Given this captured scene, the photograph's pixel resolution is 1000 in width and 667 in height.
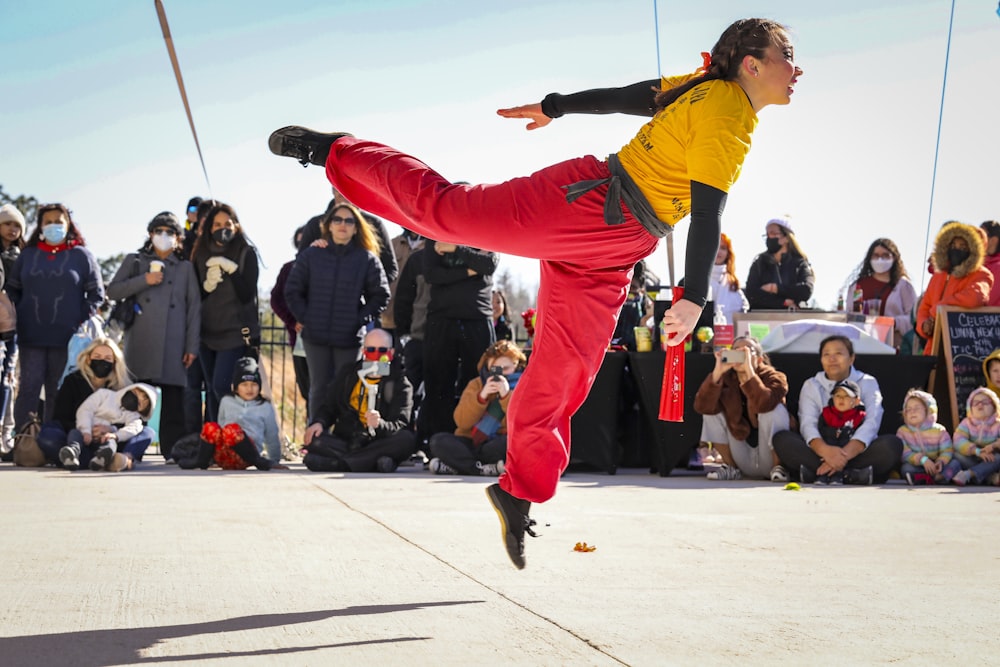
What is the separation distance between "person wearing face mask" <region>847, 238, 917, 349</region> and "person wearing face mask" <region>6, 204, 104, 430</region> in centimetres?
574

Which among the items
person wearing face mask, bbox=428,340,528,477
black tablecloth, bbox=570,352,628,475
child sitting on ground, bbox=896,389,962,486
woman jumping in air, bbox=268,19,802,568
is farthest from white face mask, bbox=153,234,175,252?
woman jumping in air, bbox=268,19,802,568

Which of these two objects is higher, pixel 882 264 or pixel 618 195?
pixel 882 264

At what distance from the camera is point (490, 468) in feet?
25.1

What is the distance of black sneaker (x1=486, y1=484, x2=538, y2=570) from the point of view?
10.8 ft

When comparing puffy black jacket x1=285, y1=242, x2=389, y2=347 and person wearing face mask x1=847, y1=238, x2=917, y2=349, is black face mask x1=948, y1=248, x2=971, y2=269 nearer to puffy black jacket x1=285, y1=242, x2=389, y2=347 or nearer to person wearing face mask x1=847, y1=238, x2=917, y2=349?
person wearing face mask x1=847, y1=238, x2=917, y2=349

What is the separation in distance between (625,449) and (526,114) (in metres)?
4.81

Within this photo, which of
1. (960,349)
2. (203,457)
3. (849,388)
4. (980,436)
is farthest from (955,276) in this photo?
(203,457)

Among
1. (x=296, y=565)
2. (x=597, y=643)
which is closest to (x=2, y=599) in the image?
(x=296, y=565)

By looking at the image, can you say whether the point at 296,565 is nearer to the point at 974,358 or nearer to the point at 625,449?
the point at 625,449

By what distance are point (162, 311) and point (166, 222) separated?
0.66 meters

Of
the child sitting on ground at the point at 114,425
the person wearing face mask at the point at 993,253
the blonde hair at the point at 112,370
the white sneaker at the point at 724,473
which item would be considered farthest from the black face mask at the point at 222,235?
the person wearing face mask at the point at 993,253

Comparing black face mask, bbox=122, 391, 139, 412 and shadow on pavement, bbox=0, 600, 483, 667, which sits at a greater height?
black face mask, bbox=122, 391, 139, 412

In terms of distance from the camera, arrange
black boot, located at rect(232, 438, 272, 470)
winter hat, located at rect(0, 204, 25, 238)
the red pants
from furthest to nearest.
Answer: winter hat, located at rect(0, 204, 25, 238), black boot, located at rect(232, 438, 272, 470), the red pants

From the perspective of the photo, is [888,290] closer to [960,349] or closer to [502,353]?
[960,349]
